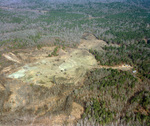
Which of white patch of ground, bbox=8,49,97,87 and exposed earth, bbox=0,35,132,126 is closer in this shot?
exposed earth, bbox=0,35,132,126

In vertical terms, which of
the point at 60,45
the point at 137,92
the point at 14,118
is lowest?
the point at 14,118

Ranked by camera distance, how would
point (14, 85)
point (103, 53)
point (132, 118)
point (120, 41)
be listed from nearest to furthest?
point (132, 118), point (14, 85), point (103, 53), point (120, 41)

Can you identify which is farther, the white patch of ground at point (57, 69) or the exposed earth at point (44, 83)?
the white patch of ground at point (57, 69)

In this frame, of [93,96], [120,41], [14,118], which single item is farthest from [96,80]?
[120,41]

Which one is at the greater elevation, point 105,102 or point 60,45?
point 60,45

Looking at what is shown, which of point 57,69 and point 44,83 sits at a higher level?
point 57,69

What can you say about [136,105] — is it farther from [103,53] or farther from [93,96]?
[103,53]

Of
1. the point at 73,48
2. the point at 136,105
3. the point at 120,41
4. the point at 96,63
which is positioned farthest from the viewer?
the point at 120,41

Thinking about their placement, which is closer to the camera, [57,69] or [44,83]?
[44,83]
